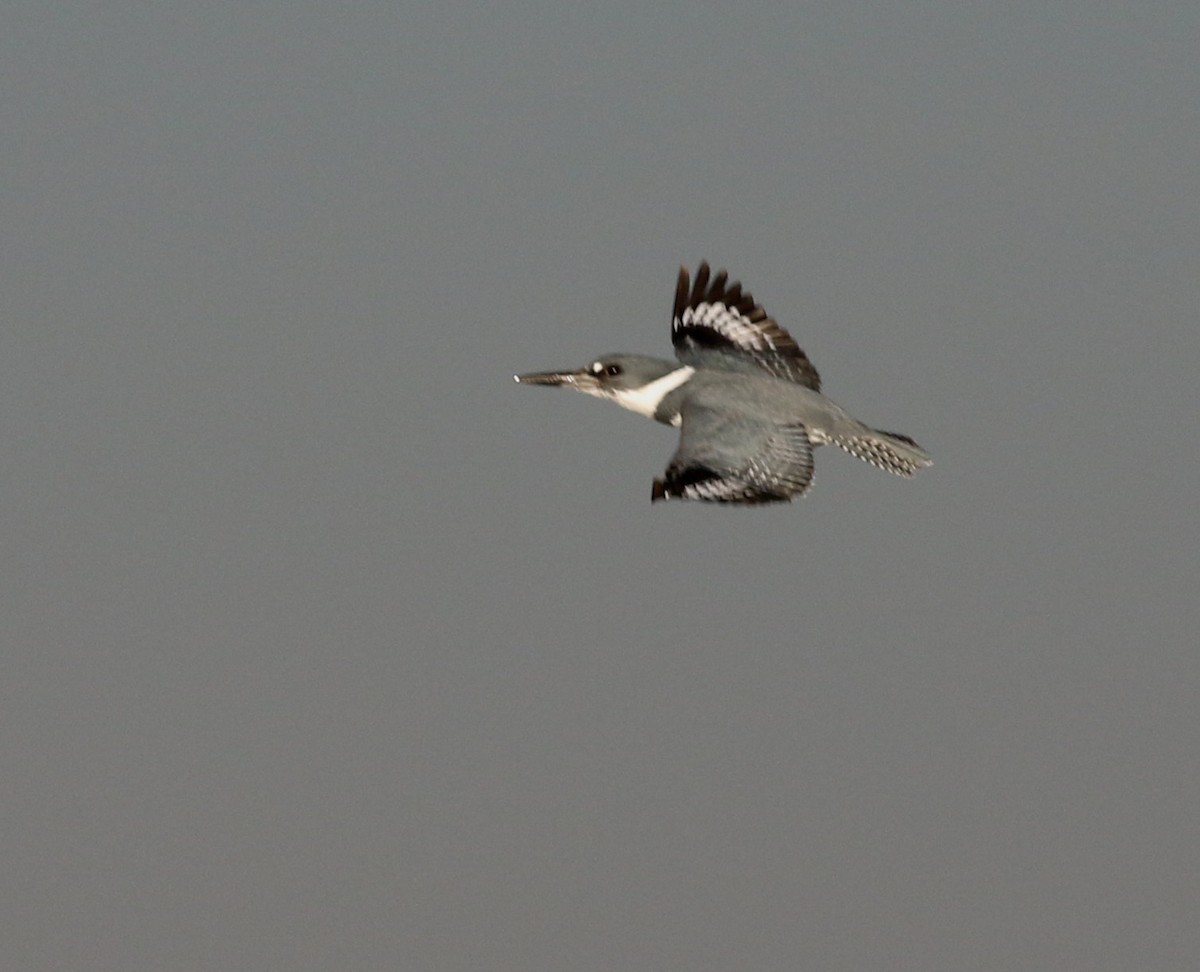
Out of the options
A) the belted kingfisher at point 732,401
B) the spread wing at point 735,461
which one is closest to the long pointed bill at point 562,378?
the belted kingfisher at point 732,401

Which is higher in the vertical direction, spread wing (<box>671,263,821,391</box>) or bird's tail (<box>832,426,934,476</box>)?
spread wing (<box>671,263,821,391</box>)

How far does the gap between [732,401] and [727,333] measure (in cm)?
189

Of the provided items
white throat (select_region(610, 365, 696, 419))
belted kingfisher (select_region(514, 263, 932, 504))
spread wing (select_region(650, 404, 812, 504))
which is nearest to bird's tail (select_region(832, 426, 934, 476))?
belted kingfisher (select_region(514, 263, 932, 504))

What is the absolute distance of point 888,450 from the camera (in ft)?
60.7

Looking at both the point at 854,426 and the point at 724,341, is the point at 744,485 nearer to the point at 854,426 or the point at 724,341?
the point at 854,426

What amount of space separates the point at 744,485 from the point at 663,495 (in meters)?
0.97

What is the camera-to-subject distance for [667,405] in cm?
1867

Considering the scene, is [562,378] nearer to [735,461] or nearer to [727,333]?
[727,333]

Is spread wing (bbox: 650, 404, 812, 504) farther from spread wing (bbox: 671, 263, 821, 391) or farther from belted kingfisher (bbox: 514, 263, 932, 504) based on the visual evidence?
spread wing (bbox: 671, 263, 821, 391)

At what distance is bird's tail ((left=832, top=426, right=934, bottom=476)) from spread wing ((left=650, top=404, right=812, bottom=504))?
618 millimetres

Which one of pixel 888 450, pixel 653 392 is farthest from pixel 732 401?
pixel 888 450

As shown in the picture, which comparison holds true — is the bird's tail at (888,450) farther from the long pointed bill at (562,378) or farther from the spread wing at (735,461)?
the long pointed bill at (562,378)

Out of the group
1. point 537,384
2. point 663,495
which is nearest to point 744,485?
point 663,495

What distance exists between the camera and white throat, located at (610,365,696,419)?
18875 millimetres
